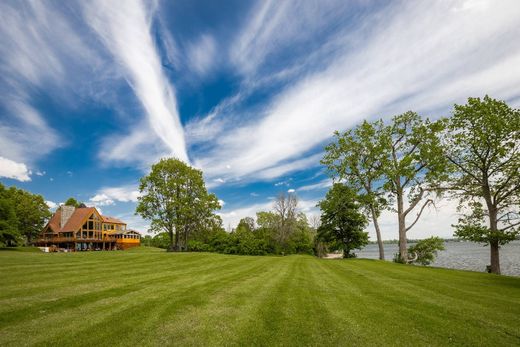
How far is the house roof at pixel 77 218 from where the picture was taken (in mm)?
55347

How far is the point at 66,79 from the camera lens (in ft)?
67.5

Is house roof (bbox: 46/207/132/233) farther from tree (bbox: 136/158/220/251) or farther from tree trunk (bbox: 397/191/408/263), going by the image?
tree trunk (bbox: 397/191/408/263)

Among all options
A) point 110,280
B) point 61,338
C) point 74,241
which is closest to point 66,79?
point 110,280

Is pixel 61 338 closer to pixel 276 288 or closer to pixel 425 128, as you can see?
pixel 276 288

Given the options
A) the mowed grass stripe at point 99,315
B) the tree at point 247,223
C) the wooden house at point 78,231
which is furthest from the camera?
the tree at point 247,223

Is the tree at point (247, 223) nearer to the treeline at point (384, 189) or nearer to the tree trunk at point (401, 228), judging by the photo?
the treeline at point (384, 189)

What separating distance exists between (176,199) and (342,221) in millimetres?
25943

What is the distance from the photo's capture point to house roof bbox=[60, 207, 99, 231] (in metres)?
55.3

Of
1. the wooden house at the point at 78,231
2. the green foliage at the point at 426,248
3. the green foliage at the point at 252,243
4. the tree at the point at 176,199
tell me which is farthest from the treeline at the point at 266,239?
the green foliage at the point at 426,248

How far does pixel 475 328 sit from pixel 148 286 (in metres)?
11.8

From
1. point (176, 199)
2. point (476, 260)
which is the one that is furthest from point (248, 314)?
point (476, 260)

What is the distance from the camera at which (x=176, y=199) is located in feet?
132

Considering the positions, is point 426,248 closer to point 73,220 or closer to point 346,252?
point 346,252

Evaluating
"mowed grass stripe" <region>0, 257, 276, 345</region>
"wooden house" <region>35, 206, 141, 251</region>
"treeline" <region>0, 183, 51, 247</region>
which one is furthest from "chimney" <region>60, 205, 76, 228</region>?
"mowed grass stripe" <region>0, 257, 276, 345</region>
